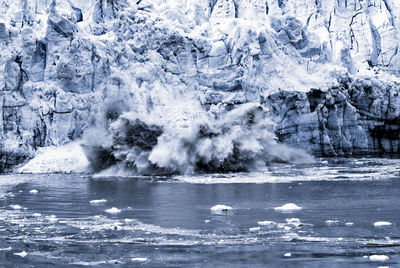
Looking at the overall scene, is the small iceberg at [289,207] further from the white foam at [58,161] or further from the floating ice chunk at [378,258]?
the white foam at [58,161]

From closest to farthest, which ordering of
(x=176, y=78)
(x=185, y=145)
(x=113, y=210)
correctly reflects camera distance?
(x=113, y=210), (x=185, y=145), (x=176, y=78)

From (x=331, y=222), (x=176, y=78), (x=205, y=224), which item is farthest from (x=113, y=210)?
(x=176, y=78)

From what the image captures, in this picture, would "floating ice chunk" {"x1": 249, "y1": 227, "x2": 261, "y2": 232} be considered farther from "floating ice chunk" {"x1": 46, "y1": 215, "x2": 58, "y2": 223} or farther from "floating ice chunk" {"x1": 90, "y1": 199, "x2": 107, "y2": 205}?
"floating ice chunk" {"x1": 90, "y1": 199, "x2": 107, "y2": 205}

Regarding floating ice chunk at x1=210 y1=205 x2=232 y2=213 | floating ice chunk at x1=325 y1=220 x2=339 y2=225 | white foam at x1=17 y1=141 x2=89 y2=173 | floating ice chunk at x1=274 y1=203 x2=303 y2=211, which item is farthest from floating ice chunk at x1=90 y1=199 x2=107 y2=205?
white foam at x1=17 y1=141 x2=89 y2=173

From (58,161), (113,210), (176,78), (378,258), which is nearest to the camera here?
(378,258)

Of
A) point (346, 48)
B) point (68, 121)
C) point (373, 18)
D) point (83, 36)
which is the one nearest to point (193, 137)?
point (68, 121)

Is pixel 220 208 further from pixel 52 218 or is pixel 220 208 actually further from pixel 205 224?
pixel 52 218

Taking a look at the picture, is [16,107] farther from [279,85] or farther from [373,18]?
[373,18]
